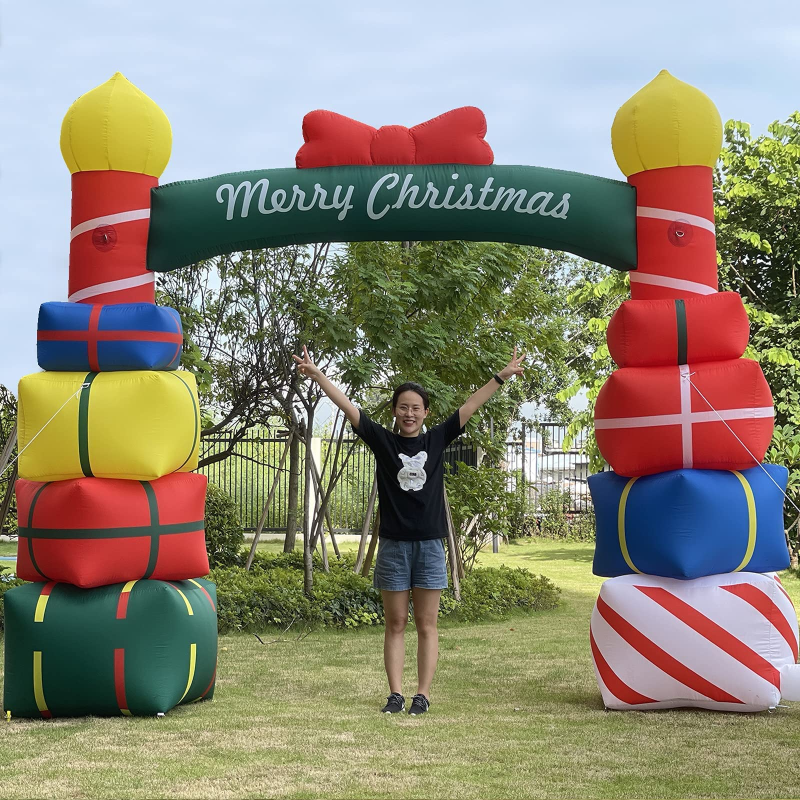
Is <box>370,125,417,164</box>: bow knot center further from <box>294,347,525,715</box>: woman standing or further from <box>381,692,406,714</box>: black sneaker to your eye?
<box>381,692,406,714</box>: black sneaker

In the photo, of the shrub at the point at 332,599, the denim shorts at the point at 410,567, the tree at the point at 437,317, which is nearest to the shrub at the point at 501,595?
the shrub at the point at 332,599

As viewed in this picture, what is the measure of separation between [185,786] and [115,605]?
143cm

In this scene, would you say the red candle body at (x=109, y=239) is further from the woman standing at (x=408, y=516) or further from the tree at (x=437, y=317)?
the tree at (x=437, y=317)

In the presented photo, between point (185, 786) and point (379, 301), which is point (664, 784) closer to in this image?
point (185, 786)

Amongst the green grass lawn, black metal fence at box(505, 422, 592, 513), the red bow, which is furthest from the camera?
black metal fence at box(505, 422, 592, 513)

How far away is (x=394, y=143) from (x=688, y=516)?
238cm

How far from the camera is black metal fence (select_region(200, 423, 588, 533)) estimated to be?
1603 cm

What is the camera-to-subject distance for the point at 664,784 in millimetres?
3355

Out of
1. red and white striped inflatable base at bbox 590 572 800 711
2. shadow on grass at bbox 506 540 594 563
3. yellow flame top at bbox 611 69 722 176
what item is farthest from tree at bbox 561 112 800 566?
red and white striped inflatable base at bbox 590 572 800 711

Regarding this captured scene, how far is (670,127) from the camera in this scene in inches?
198

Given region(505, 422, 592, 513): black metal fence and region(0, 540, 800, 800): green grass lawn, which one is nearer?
region(0, 540, 800, 800): green grass lawn

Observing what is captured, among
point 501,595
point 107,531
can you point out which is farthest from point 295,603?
point 107,531

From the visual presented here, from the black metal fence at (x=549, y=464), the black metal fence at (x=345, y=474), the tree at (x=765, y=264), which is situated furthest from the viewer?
the black metal fence at (x=549, y=464)

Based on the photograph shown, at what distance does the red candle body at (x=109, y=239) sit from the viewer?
5.01 meters
